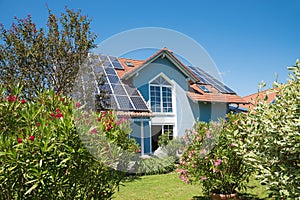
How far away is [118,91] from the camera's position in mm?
12883

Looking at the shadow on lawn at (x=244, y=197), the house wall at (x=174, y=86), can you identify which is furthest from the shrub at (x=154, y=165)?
the shadow on lawn at (x=244, y=197)

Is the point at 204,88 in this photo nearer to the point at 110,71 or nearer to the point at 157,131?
the point at 157,131

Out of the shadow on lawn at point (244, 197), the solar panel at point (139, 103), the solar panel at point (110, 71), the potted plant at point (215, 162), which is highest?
the solar panel at point (110, 71)

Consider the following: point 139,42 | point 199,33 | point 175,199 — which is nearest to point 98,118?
point 139,42

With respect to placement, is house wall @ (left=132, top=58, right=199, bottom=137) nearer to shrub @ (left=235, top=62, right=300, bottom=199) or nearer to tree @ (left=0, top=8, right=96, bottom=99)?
tree @ (left=0, top=8, right=96, bottom=99)

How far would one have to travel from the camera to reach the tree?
1042 centimetres

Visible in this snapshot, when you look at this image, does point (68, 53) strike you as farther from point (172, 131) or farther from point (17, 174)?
point (17, 174)

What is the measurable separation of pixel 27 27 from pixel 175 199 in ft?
30.7

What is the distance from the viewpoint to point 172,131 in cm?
1433

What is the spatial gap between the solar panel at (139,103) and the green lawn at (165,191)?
13.8ft

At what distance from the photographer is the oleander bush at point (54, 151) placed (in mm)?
2875

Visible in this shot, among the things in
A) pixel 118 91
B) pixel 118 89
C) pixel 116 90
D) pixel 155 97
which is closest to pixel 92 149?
pixel 116 90

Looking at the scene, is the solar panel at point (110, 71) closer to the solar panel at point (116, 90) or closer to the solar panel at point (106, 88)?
the solar panel at point (116, 90)

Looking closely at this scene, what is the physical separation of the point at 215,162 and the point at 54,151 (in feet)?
13.4
